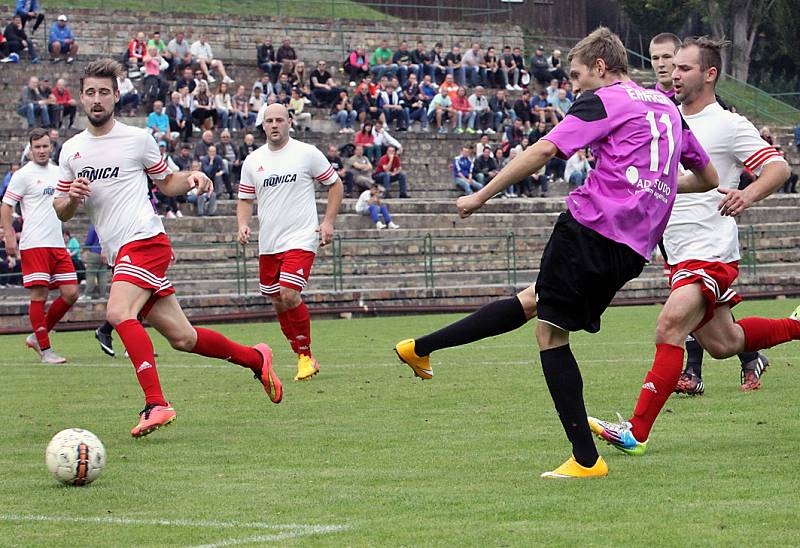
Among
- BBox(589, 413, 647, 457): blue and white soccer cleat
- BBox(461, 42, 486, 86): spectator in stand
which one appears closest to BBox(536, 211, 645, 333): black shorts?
BBox(589, 413, 647, 457): blue and white soccer cleat

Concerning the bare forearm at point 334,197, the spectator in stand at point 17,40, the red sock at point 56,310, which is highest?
the spectator in stand at point 17,40

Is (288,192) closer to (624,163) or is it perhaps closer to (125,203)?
(125,203)

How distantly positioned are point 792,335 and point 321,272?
19438 mm

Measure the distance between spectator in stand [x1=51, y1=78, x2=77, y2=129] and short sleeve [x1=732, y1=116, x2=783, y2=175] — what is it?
24.5 metres

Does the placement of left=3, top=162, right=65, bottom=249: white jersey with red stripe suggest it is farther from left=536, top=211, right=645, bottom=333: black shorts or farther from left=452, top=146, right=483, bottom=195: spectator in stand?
left=452, top=146, right=483, bottom=195: spectator in stand

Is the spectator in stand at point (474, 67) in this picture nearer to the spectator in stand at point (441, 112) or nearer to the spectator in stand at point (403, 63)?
the spectator in stand at point (403, 63)

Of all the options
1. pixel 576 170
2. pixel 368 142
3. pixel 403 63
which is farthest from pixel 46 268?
pixel 403 63

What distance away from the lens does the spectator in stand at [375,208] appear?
96.7ft

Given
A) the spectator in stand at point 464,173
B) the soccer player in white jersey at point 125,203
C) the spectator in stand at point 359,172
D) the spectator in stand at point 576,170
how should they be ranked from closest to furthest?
the soccer player in white jersey at point 125,203 < the spectator in stand at point 359,172 < the spectator in stand at point 464,173 < the spectator in stand at point 576,170

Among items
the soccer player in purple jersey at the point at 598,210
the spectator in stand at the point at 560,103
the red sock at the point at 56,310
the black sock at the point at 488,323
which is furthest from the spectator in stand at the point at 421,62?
the soccer player in purple jersey at the point at 598,210

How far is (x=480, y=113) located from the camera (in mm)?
36500

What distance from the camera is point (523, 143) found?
115 ft

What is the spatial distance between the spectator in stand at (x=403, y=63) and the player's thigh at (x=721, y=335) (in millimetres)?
29347

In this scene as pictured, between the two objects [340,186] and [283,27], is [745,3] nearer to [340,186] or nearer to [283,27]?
[283,27]
